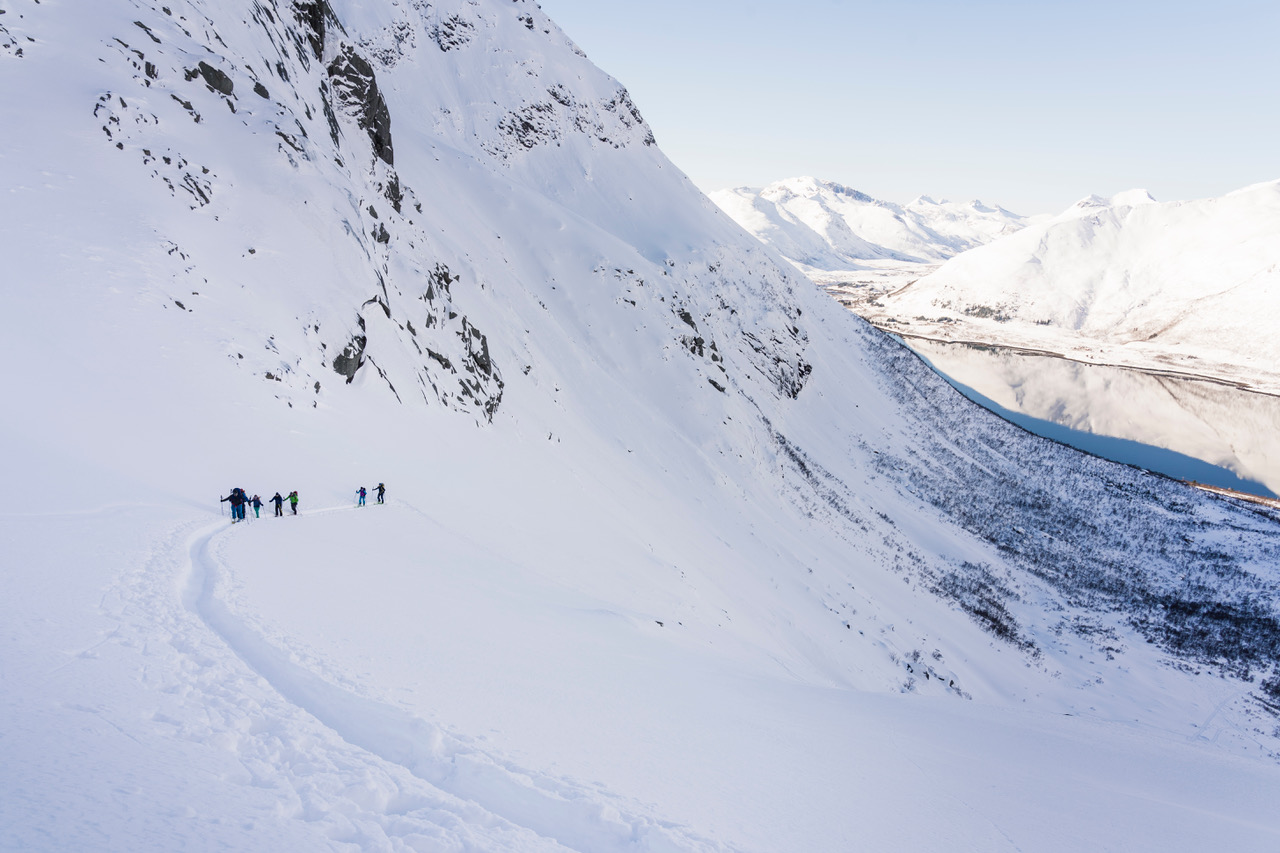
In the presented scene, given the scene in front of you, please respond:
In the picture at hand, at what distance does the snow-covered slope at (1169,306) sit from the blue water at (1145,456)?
5416 cm

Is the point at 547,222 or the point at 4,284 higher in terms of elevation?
the point at 547,222

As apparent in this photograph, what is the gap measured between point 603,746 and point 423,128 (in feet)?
197

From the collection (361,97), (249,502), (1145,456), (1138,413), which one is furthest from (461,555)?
(1138,413)

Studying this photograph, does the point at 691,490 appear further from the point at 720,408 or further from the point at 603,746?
the point at 603,746

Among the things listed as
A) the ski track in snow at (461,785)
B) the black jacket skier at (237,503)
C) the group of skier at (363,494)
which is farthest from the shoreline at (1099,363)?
the ski track in snow at (461,785)

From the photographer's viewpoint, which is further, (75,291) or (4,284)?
(75,291)

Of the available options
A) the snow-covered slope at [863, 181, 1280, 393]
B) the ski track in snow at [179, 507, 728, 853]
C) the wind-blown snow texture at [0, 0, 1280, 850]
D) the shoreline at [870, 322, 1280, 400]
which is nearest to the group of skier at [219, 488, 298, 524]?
the wind-blown snow texture at [0, 0, 1280, 850]

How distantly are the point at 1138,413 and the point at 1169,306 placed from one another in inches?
3587

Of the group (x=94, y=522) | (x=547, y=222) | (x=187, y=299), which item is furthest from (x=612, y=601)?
(x=547, y=222)

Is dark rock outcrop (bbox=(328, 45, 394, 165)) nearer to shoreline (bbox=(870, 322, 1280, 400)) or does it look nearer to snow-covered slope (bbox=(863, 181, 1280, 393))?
shoreline (bbox=(870, 322, 1280, 400))

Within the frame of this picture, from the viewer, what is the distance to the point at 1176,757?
53.7ft

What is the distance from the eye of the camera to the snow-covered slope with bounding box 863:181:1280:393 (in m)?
148

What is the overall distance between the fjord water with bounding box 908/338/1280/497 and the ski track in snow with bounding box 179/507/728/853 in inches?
3806

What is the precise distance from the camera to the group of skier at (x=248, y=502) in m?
12.8
